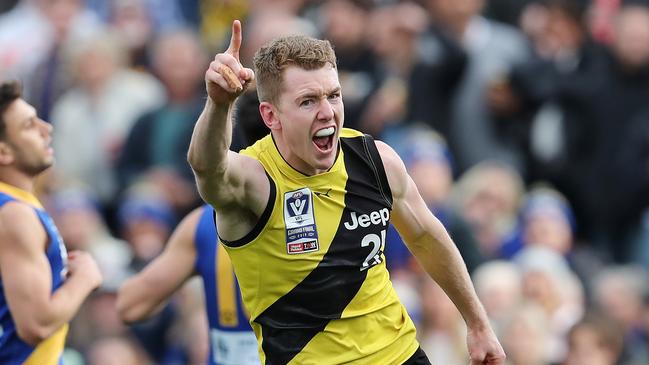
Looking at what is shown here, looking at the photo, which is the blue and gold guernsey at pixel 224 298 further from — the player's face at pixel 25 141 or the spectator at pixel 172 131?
the spectator at pixel 172 131

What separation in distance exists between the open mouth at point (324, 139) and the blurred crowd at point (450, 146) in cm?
437

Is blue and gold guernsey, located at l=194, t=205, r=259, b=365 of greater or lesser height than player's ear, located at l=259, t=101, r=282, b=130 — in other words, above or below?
below

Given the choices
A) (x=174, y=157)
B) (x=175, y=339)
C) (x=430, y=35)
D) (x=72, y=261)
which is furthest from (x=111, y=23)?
(x=72, y=261)

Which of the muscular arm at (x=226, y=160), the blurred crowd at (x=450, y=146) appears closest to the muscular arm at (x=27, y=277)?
the muscular arm at (x=226, y=160)

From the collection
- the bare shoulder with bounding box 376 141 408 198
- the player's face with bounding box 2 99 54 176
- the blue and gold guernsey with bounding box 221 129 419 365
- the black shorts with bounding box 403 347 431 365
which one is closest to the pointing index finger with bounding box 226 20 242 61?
the blue and gold guernsey with bounding box 221 129 419 365

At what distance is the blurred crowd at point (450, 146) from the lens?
1113 centimetres

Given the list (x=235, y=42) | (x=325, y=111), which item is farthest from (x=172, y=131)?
(x=235, y=42)

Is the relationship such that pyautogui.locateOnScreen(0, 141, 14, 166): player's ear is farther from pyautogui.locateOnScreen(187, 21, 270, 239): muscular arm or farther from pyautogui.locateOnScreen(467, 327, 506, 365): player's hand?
pyautogui.locateOnScreen(467, 327, 506, 365): player's hand

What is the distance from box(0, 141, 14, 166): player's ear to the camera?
7.55m

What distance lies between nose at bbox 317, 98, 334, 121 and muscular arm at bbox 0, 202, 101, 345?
1900 millimetres

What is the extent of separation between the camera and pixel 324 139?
20.7ft

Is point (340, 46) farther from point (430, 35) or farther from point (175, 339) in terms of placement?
point (175, 339)

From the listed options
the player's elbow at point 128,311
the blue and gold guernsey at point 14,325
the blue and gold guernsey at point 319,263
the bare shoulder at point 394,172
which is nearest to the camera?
the blue and gold guernsey at point 319,263

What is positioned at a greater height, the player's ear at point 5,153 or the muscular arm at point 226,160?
the muscular arm at point 226,160
